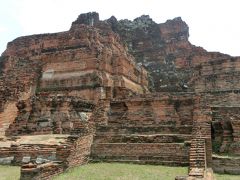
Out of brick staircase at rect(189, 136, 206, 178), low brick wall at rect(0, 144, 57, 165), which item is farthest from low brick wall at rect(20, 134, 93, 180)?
brick staircase at rect(189, 136, 206, 178)

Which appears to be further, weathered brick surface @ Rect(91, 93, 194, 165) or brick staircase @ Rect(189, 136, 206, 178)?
weathered brick surface @ Rect(91, 93, 194, 165)

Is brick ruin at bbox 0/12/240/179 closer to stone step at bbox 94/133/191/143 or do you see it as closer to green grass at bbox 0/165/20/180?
stone step at bbox 94/133/191/143

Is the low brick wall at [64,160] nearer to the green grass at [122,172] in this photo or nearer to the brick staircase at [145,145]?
the green grass at [122,172]

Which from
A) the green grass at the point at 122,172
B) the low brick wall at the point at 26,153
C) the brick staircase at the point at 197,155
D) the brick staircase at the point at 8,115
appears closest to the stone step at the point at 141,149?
the brick staircase at the point at 197,155

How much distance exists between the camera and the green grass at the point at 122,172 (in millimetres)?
9078

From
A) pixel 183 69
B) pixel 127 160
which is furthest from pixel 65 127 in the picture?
pixel 183 69

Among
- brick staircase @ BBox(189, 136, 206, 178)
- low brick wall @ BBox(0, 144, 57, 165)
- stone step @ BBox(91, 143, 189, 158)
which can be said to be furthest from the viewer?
stone step @ BBox(91, 143, 189, 158)

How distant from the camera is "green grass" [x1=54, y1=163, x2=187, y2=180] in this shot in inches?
357

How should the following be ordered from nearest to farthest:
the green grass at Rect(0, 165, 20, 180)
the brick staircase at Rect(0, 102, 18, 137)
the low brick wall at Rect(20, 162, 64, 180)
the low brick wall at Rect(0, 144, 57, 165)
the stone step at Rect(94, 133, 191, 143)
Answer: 1. the low brick wall at Rect(20, 162, 64, 180)
2. the green grass at Rect(0, 165, 20, 180)
3. the low brick wall at Rect(0, 144, 57, 165)
4. the stone step at Rect(94, 133, 191, 143)
5. the brick staircase at Rect(0, 102, 18, 137)

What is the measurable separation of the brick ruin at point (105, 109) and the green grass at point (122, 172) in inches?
16.2

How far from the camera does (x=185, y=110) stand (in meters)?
13.9

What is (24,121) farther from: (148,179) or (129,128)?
(148,179)

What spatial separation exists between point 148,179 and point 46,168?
268 centimetres

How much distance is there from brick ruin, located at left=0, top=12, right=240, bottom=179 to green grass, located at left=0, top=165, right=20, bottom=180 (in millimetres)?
403
